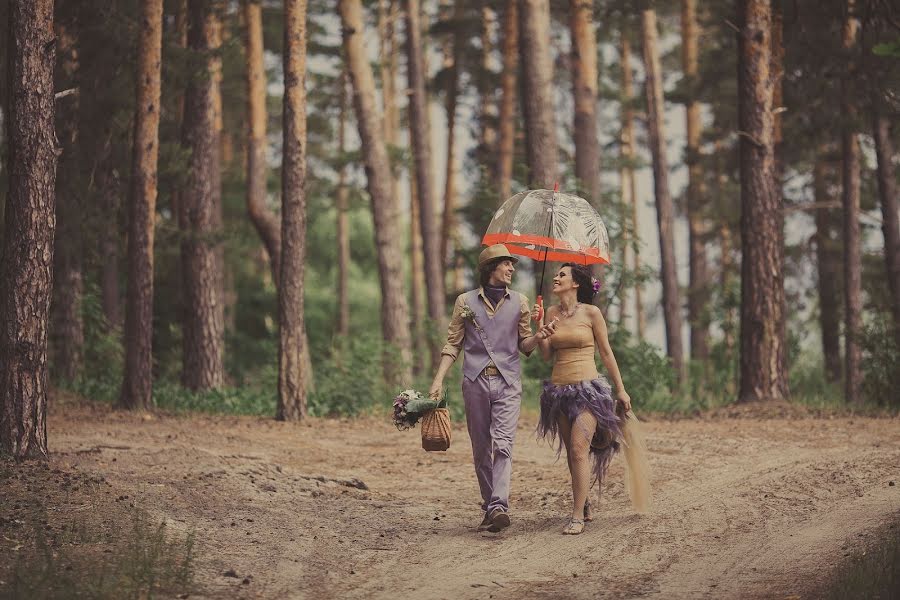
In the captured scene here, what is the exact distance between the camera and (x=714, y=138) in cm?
3070

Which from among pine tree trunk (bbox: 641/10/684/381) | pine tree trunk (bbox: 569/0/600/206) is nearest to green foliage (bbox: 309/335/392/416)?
pine tree trunk (bbox: 569/0/600/206)

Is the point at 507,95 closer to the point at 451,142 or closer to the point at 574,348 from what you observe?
the point at 451,142

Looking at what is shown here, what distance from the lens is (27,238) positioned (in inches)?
409

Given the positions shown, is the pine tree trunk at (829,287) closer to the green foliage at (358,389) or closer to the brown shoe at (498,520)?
the green foliage at (358,389)

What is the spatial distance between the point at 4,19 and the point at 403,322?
9338 mm

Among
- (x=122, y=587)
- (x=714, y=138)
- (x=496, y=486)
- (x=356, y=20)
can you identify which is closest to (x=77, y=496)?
(x=122, y=587)

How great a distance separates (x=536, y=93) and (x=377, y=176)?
17.1 ft

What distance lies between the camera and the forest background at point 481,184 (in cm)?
1878

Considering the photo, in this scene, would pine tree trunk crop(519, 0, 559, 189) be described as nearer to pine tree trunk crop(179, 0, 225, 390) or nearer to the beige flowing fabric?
pine tree trunk crop(179, 0, 225, 390)

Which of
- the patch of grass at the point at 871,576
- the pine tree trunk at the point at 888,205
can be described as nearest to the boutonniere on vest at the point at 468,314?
the patch of grass at the point at 871,576

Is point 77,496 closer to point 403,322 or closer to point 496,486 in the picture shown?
point 496,486

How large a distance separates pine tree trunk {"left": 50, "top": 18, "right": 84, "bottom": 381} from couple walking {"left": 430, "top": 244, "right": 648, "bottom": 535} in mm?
12560

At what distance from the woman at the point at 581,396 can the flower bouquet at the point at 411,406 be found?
34.9 inches

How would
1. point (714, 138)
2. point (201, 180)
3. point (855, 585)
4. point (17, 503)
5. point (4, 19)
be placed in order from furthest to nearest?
point (714, 138) < point (201, 180) < point (4, 19) < point (17, 503) < point (855, 585)
